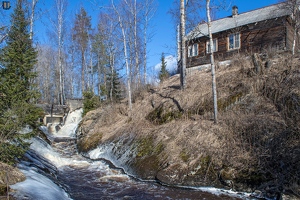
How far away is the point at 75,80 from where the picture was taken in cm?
4584

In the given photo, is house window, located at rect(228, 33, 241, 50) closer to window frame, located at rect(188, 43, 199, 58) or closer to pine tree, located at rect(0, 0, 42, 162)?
window frame, located at rect(188, 43, 199, 58)

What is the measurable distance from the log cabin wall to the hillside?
20.3ft

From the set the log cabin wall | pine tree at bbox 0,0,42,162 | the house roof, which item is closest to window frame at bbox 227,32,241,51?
the log cabin wall

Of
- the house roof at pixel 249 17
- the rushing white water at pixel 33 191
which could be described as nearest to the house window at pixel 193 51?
the house roof at pixel 249 17

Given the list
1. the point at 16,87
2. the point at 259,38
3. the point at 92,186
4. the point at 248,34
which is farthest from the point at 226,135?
the point at 248,34

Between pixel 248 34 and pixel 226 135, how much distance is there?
13663 mm

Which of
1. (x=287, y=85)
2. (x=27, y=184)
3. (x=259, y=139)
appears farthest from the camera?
(x=287, y=85)

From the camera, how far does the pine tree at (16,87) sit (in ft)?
22.1

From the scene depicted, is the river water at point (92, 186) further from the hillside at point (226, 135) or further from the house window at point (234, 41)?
the house window at point (234, 41)

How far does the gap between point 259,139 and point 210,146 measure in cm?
157

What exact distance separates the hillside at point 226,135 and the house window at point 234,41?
7.72 meters

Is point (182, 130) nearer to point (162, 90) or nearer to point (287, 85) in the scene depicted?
point (287, 85)

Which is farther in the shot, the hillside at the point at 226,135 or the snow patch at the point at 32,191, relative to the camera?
the hillside at the point at 226,135

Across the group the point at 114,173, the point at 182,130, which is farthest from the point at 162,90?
the point at 114,173
